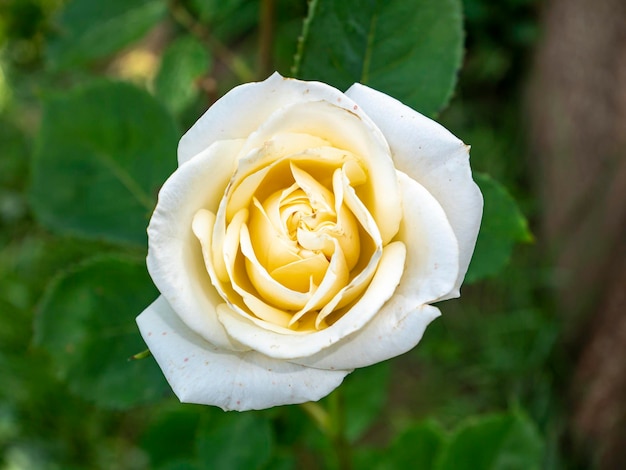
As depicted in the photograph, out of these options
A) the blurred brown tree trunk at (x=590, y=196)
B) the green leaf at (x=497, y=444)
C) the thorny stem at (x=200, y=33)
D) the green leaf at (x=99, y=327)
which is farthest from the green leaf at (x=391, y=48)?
the blurred brown tree trunk at (x=590, y=196)

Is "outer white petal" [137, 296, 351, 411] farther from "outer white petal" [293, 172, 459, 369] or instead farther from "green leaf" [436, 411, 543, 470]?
"green leaf" [436, 411, 543, 470]

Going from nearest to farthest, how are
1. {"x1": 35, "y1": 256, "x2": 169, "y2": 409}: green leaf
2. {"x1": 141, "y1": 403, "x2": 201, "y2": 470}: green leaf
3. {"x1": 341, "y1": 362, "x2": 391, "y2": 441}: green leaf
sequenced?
1. {"x1": 35, "y1": 256, "x2": 169, "y2": 409}: green leaf
2. {"x1": 141, "y1": 403, "x2": 201, "y2": 470}: green leaf
3. {"x1": 341, "y1": 362, "x2": 391, "y2": 441}: green leaf

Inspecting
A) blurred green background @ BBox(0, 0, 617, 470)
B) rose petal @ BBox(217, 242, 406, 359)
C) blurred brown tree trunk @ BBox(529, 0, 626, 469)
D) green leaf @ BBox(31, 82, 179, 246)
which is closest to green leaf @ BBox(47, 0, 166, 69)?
blurred green background @ BBox(0, 0, 617, 470)

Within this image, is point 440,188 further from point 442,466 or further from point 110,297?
point 442,466

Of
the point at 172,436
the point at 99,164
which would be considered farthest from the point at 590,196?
the point at 99,164

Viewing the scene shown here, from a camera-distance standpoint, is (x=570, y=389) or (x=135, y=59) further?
(x=135, y=59)

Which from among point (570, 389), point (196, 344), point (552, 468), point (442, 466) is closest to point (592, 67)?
point (570, 389)

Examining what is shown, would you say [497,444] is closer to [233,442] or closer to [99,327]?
[233,442]
